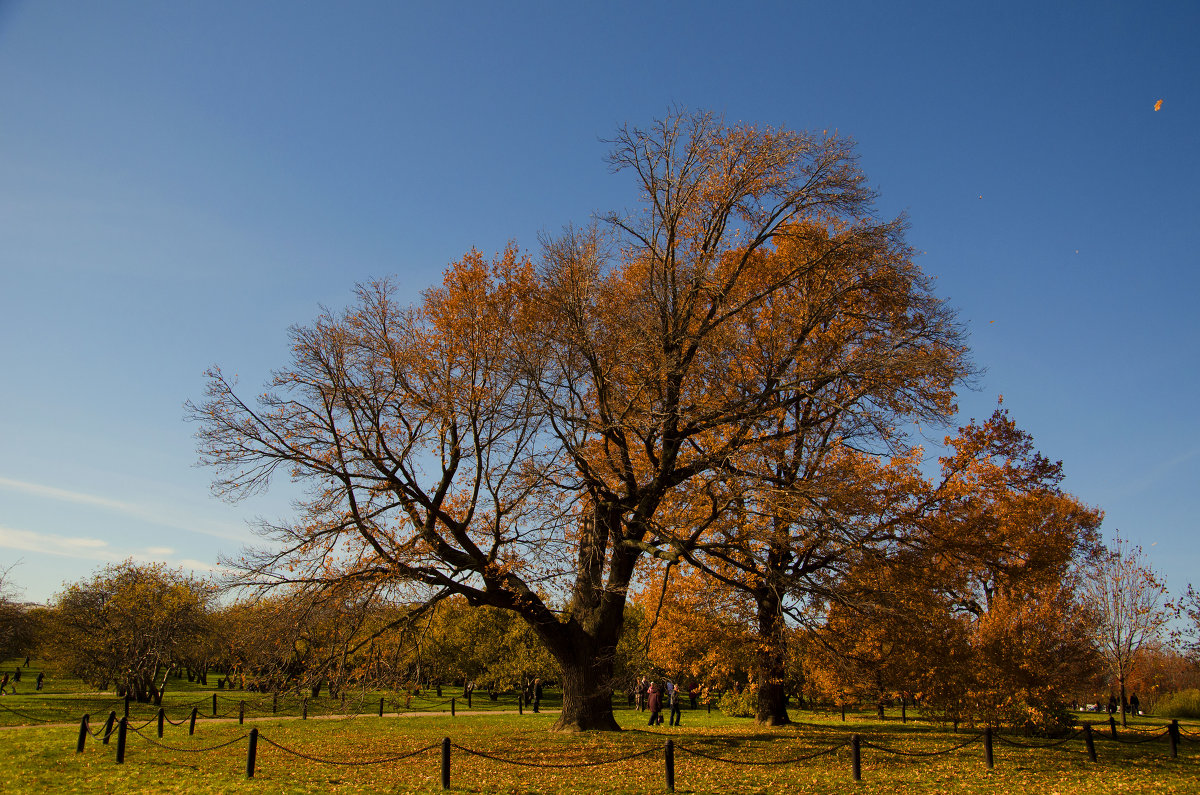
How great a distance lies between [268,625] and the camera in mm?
14500

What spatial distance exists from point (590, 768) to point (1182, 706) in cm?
4340

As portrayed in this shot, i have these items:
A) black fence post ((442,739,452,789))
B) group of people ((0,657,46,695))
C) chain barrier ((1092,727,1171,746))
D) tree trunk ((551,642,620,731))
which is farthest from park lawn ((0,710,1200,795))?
group of people ((0,657,46,695))

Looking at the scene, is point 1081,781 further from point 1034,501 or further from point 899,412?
point 1034,501

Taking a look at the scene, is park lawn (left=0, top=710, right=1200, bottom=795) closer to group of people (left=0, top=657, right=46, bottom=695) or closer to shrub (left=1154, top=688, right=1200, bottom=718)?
group of people (left=0, top=657, right=46, bottom=695)

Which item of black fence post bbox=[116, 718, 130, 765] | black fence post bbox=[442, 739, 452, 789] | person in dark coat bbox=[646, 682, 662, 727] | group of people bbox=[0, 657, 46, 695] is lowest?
group of people bbox=[0, 657, 46, 695]

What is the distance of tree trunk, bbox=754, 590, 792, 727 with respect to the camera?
17562mm

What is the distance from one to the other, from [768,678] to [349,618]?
11.9m

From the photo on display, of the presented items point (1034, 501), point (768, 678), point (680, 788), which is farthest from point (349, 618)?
point (1034, 501)

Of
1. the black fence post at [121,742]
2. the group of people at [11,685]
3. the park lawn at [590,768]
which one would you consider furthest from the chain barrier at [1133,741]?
the group of people at [11,685]

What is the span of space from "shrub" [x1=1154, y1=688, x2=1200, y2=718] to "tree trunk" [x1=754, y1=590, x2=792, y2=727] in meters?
31.9

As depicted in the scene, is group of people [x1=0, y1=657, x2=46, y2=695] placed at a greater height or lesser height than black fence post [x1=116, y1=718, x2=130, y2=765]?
lesser

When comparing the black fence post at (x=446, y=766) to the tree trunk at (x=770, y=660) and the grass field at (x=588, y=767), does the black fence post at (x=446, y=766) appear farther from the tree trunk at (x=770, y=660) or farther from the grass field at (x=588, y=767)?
the tree trunk at (x=770, y=660)

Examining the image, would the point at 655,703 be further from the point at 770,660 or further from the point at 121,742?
the point at 121,742

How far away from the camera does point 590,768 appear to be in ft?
41.1
